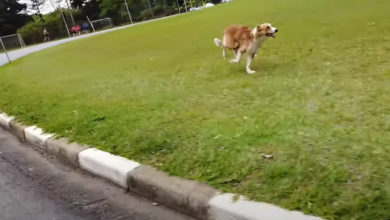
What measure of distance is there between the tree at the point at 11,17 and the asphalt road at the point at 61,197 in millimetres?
55286

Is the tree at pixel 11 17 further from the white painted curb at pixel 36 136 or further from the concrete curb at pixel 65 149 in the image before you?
the concrete curb at pixel 65 149

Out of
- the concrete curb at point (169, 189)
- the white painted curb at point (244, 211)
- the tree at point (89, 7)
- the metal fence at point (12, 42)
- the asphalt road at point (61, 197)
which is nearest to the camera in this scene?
the white painted curb at point (244, 211)

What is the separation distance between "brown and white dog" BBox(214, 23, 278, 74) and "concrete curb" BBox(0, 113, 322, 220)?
151 inches

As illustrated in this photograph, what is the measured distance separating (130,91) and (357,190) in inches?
188

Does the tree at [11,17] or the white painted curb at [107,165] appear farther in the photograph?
the tree at [11,17]

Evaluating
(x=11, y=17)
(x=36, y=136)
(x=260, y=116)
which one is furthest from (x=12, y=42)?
(x=260, y=116)

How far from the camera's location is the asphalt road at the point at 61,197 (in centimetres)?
340

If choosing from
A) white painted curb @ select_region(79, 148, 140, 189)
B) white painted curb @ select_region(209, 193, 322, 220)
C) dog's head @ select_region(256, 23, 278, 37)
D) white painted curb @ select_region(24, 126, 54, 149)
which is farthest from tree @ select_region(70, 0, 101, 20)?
white painted curb @ select_region(209, 193, 322, 220)

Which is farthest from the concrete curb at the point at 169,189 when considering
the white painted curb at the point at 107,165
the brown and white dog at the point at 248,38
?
the brown and white dog at the point at 248,38

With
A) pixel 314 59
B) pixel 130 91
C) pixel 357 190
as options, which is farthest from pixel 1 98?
pixel 357 190

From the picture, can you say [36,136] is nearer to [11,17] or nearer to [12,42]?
[12,42]

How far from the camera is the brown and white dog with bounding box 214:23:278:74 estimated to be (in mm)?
7094

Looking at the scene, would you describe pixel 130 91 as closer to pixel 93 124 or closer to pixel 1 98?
pixel 93 124

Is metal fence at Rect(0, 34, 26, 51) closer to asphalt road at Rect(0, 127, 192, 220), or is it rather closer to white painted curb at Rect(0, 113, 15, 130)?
white painted curb at Rect(0, 113, 15, 130)
